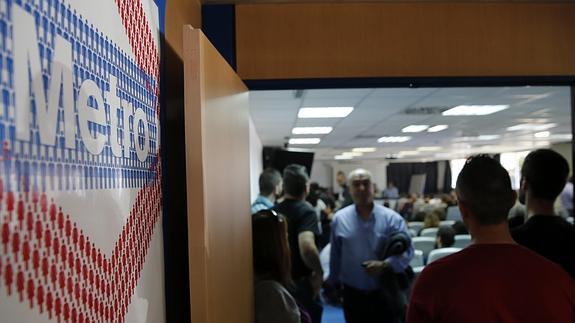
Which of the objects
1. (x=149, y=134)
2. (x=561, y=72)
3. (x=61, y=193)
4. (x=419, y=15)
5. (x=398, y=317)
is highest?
(x=419, y=15)

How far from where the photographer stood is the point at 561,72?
2184 mm

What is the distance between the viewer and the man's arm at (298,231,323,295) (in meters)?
2.82

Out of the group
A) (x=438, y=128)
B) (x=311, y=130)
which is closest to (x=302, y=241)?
(x=311, y=130)

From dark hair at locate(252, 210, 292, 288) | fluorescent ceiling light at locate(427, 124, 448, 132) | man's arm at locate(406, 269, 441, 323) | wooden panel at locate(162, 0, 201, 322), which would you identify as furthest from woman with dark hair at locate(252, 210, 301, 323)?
fluorescent ceiling light at locate(427, 124, 448, 132)

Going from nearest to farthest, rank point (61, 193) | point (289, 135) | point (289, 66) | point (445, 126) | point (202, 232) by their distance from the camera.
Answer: point (61, 193) < point (202, 232) < point (289, 66) < point (445, 126) < point (289, 135)

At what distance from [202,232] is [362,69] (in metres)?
1.25

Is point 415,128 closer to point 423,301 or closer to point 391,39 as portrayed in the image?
point 391,39

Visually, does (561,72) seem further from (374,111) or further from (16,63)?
(374,111)

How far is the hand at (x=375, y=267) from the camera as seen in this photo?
113 inches

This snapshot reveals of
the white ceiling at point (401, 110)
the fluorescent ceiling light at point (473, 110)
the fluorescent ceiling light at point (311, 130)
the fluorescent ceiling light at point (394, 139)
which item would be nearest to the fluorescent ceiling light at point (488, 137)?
the white ceiling at point (401, 110)

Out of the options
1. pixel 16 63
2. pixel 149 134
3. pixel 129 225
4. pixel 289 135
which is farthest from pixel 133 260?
pixel 289 135

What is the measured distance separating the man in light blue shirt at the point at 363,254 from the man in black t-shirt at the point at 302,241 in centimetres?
20

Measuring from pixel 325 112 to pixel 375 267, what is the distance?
3.61m

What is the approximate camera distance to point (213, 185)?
1242 mm
